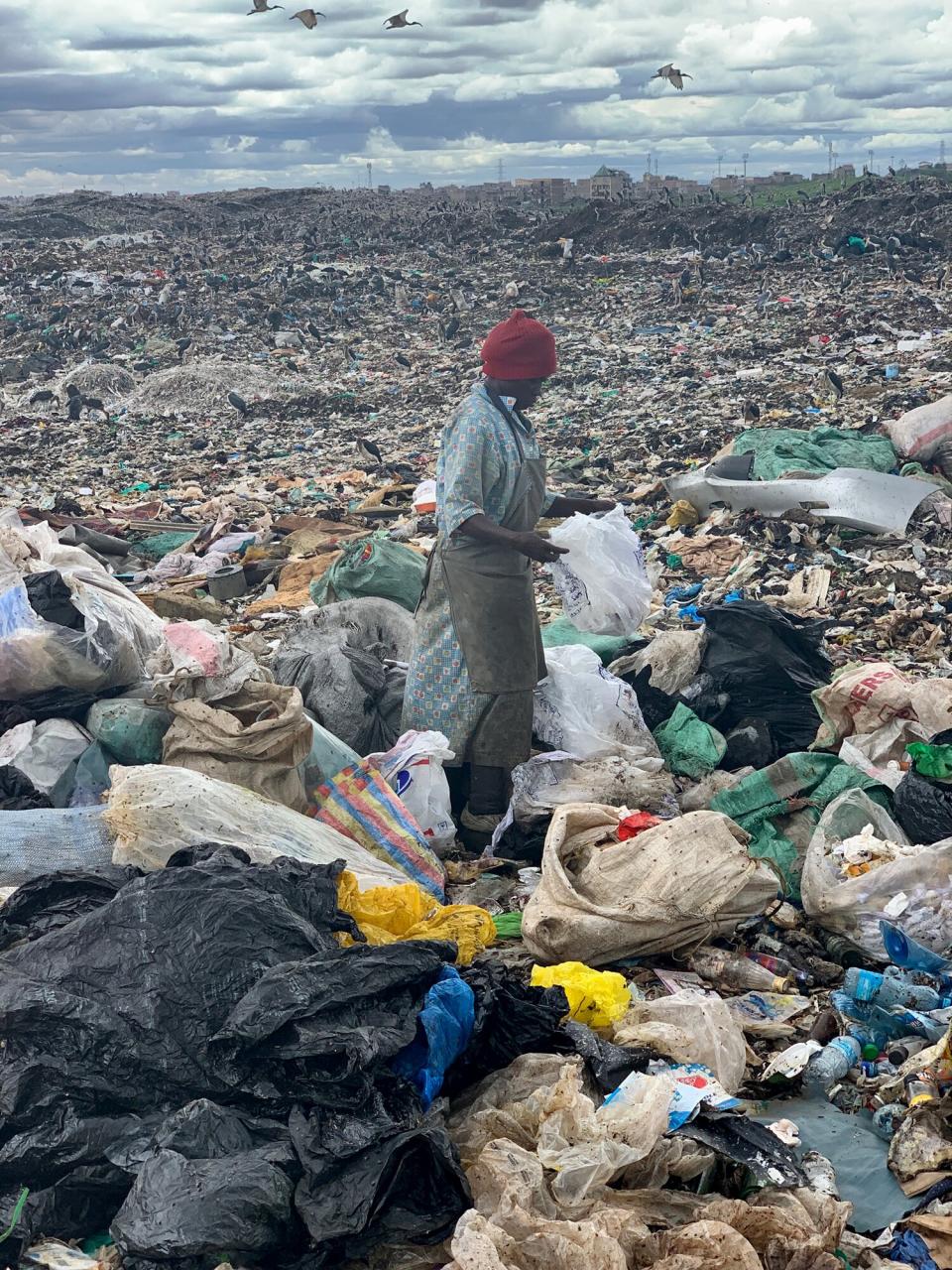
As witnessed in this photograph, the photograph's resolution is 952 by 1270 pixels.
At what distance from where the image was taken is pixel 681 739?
163 inches

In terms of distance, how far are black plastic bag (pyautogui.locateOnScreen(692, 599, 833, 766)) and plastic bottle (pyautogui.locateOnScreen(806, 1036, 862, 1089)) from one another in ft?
5.25

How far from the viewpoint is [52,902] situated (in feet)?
8.50

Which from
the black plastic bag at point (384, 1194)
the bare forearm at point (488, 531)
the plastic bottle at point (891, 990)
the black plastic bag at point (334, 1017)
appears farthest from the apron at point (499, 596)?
the black plastic bag at point (384, 1194)

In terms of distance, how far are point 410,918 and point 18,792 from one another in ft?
4.24

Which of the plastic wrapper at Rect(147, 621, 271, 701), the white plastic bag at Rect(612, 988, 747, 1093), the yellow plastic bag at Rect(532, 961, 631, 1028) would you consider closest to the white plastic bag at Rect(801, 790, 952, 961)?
the white plastic bag at Rect(612, 988, 747, 1093)

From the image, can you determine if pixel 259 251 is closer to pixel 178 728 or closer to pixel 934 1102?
pixel 178 728

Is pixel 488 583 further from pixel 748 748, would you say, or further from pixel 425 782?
pixel 748 748

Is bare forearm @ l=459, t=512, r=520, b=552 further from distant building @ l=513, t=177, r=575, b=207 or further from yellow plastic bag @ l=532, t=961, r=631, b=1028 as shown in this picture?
distant building @ l=513, t=177, r=575, b=207

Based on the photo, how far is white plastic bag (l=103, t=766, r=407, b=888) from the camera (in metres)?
2.93

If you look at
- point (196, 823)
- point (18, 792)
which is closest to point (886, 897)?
point (196, 823)

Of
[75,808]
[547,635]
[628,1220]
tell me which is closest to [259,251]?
[547,635]

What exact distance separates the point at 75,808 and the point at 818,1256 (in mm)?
2124

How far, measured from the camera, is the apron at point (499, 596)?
372 cm

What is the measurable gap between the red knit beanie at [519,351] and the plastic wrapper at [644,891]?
1.32 metres
